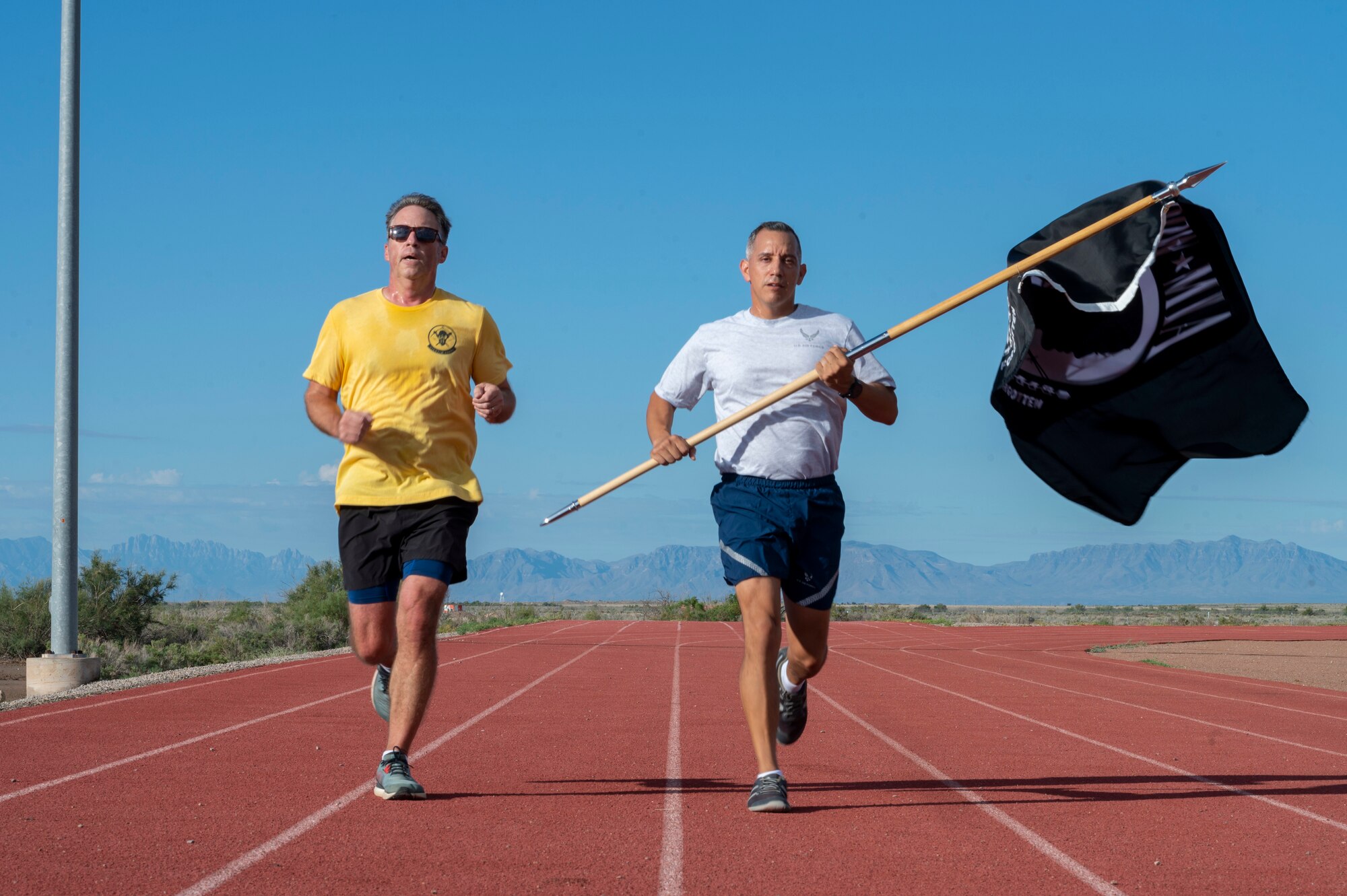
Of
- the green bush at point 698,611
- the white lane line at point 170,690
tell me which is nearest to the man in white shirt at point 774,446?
the white lane line at point 170,690

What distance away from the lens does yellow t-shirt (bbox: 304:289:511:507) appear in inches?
218

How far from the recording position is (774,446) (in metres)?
5.68

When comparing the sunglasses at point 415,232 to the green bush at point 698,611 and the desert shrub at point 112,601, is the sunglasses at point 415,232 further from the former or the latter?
the green bush at point 698,611

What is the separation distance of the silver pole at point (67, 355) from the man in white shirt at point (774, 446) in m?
10.2

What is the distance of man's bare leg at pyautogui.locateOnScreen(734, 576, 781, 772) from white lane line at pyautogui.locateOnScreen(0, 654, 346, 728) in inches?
255

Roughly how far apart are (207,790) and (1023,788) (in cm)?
383

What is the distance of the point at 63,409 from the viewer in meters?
14.1

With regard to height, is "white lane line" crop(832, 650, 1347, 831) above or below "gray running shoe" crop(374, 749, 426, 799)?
below

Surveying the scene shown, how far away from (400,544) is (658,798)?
1616 mm

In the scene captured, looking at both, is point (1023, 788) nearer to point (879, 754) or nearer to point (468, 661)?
point (879, 754)

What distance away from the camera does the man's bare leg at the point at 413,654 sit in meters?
5.43

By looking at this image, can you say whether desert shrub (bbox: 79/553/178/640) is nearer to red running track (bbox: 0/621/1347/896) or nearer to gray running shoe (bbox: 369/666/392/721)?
red running track (bbox: 0/621/1347/896)

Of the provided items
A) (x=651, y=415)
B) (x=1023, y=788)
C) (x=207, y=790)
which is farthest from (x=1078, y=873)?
(x=207, y=790)

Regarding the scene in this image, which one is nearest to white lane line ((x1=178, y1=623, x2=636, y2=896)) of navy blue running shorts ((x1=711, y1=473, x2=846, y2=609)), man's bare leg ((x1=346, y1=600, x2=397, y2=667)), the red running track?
the red running track
